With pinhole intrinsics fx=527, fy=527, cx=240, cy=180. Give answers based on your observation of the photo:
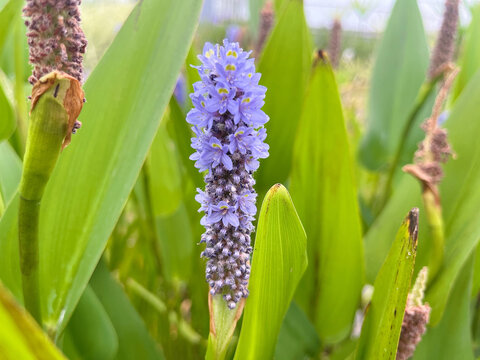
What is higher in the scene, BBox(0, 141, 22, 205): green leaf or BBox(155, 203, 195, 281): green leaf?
BBox(0, 141, 22, 205): green leaf

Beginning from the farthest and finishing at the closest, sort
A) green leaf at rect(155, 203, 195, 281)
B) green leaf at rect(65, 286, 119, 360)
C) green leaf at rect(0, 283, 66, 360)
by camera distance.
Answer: green leaf at rect(155, 203, 195, 281), green leaf at rect(65, 286, 119, 360), green leaf at rect(0, 283, 66, 360)

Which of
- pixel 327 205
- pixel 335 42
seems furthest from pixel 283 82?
pixel 335 42

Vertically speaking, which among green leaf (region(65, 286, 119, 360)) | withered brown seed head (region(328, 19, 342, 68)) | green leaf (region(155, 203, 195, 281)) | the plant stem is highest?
the plant stem

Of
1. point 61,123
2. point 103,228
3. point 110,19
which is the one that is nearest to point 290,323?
point 103,228

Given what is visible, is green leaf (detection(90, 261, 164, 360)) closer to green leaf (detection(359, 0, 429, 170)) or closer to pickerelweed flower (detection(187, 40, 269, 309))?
pickerelweed flower (detection(187, 40, 269, 309))

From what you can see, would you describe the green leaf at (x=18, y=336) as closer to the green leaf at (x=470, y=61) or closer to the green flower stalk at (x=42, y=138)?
the green flower stalk at (x=42, y=138)

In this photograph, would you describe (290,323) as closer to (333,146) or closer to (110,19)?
(333,146)

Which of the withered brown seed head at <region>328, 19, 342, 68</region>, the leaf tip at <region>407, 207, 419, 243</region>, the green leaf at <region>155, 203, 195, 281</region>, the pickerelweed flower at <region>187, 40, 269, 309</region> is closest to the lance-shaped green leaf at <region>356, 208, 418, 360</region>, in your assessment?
the leaf tip at <region>407, 207, 419, 243</region>
